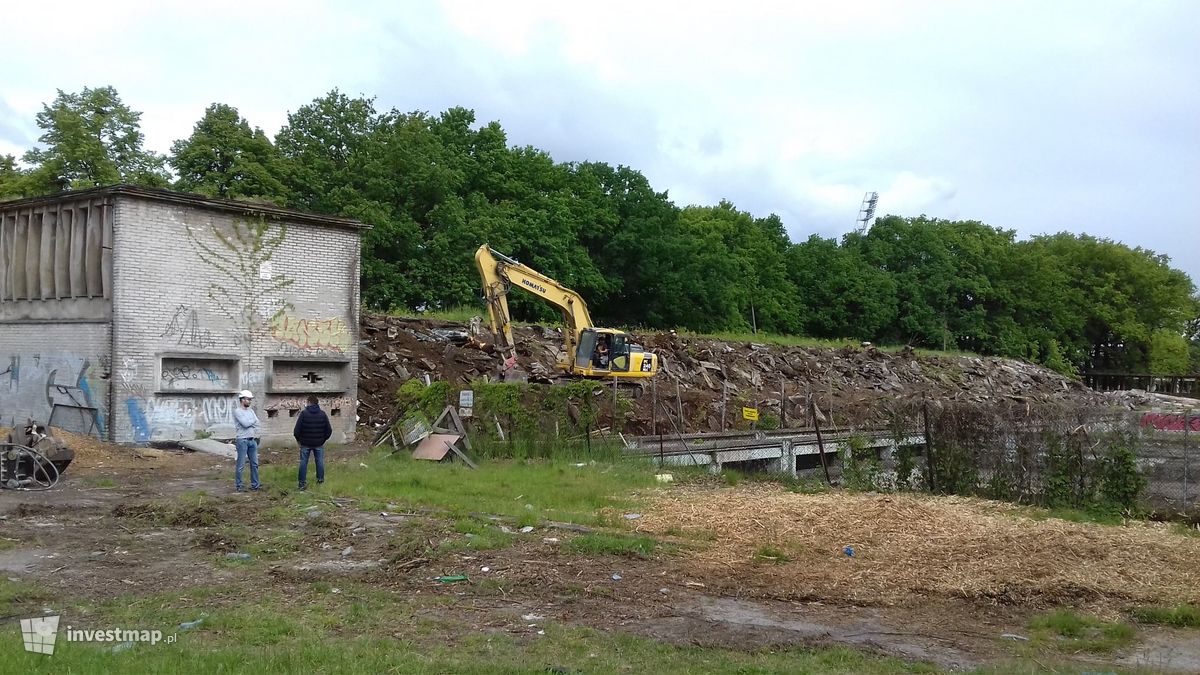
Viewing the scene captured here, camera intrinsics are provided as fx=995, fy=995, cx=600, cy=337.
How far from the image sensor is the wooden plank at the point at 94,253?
70.1ft

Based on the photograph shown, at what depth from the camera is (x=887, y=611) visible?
29.0ft

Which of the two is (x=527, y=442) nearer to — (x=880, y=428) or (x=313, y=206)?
(x=880, y=428)

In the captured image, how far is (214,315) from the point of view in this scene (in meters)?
22.8

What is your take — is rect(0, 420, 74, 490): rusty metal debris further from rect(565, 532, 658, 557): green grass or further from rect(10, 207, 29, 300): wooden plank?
rect(565, 532, 658, 557): green grass

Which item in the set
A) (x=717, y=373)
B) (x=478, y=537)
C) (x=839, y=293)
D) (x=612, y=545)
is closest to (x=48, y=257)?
(x=478, y=537)

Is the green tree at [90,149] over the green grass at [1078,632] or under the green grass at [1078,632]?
over

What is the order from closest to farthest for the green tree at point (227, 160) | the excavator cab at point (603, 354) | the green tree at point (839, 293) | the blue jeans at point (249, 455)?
the blue jeans at point (249, 455) → the excavator cab at point (603, 354) → the green tree at point (227, 160) → the green tree at point (839, 293)

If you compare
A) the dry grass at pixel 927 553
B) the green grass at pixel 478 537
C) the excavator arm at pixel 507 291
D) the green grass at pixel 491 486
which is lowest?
the dry grass at pixel 927 553

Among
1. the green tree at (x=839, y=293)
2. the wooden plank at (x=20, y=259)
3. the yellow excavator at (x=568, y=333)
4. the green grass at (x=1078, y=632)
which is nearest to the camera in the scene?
the green grass at (x=1078, y=632)

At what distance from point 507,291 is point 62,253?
421 inches

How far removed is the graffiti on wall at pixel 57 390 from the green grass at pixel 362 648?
1424 centimetres

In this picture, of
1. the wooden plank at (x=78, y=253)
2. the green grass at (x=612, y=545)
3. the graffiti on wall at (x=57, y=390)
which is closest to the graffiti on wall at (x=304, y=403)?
the graffiti on wall at (x=57, y=390)

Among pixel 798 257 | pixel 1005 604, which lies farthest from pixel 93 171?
pixel 798 257

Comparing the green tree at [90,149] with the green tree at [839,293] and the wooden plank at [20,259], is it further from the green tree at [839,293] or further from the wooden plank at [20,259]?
the green tree at [839,293]
